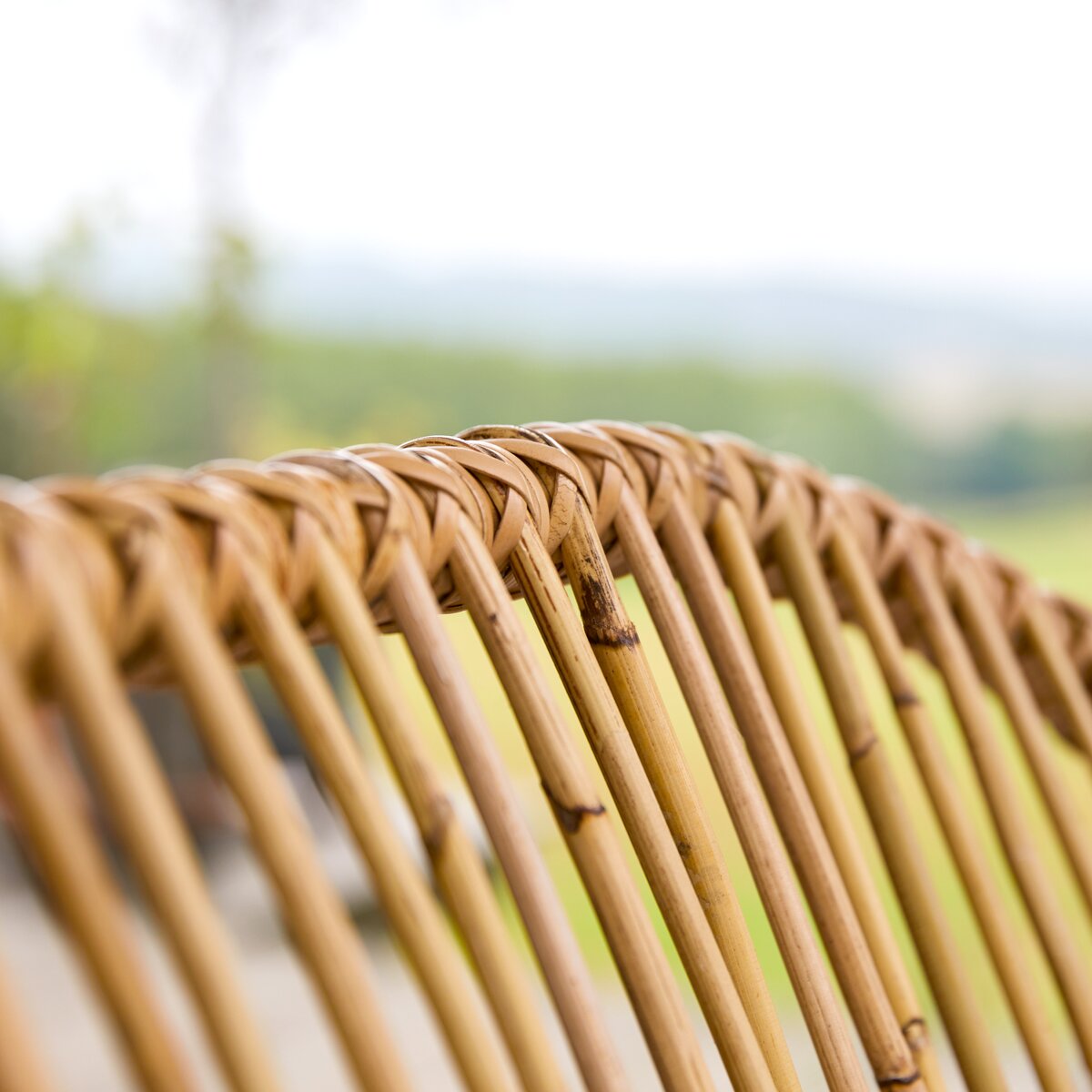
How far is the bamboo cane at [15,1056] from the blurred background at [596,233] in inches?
171

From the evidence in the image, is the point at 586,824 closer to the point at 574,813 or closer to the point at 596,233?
the point at 574,813

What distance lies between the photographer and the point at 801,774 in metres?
0.41

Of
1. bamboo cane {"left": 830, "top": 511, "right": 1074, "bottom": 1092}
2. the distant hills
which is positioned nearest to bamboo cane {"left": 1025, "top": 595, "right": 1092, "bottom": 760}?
bamboo cane {"left": 830, "top": 511, "right": 1074, "bottom": 1092}

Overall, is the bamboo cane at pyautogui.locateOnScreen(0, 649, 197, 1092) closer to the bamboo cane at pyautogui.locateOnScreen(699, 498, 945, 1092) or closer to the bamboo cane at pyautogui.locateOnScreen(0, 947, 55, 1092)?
the bamboo cane at pyautogui.locateOnScreen(0, 947, 55, 1092)

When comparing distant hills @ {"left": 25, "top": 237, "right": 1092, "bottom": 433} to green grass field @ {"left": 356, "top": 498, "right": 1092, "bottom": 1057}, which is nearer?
green grass field @ {"left": 356, "top": 498, "right": 1092, "bottom": 1057}

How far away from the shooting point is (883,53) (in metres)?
7.10

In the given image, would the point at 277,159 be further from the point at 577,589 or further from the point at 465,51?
the point at 577,589

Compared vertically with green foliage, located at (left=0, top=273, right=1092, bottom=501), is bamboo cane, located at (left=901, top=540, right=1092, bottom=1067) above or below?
below

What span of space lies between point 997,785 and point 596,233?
7.34m

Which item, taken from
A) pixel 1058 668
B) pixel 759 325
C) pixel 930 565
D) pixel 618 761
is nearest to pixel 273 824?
pixel 618 761

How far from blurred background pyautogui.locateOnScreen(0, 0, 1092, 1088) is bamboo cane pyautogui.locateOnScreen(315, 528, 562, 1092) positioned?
14.0ft

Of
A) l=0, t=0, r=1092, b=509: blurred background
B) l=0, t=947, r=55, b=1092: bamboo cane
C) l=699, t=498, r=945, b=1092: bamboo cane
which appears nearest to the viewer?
l=0, t=947, r=55, b=1092: bamboo cane

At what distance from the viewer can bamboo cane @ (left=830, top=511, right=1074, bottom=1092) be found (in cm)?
45

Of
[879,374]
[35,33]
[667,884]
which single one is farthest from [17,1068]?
[879,374]
